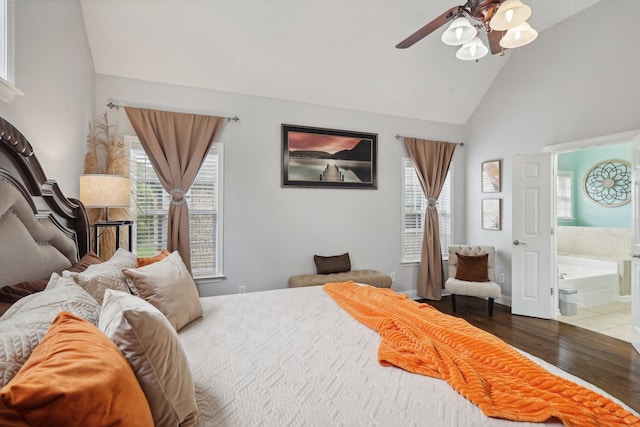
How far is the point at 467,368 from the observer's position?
4.25ft

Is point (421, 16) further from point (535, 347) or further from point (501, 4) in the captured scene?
point (535, 347)

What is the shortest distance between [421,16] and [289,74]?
156 cm

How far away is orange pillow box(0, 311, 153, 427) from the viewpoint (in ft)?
1.84

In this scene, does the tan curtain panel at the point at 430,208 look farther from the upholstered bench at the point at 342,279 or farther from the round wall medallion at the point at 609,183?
the round wall medallion at the point at 609,183

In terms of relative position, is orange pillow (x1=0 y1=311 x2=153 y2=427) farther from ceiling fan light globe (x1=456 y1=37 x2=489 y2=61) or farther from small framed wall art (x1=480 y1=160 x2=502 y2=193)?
small framed wall art (x1=480 y1=160 x2=502 y2=193)

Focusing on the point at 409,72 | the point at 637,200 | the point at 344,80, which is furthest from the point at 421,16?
the point at 637,200

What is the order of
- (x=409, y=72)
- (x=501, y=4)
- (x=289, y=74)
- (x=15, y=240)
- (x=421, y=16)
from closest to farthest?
(x=15, y=240), (x=501, y=4), (x=421, y=16), (x=289, y=74), (x=409, y=72)

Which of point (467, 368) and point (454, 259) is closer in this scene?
point (467, 368)

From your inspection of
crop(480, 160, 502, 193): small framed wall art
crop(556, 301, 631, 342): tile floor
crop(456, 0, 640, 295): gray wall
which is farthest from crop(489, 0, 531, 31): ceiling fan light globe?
crop(556, 301, 631, 342): tile floor

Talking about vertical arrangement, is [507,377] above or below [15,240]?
below

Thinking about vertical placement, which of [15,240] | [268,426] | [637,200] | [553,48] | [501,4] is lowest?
[268,426]

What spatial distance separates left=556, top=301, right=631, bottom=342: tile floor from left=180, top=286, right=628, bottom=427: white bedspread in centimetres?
292

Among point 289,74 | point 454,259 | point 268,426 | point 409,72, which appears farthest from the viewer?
point 454,259

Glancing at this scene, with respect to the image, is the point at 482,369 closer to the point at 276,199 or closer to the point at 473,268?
the point at 276,199
